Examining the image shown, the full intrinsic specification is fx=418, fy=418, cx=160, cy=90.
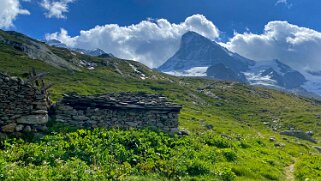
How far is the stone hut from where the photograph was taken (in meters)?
26.3

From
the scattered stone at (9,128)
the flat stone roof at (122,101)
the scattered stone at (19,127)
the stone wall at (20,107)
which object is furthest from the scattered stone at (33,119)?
the flat stone roof at (122,101)

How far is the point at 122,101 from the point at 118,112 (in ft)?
3.78

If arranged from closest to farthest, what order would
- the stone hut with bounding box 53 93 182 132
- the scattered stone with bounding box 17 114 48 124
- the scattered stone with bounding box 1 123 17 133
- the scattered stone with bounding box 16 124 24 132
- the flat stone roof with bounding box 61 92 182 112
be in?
the scattered stone with bounding box 1 123 17 133
the scattered stone with bounding box 16 124 24 132
the scattered stone with bounding box 17 114 48 124
the stone hut with bounding box 53 93 182 132
the flat stone roof with bounding box 61 92 182 112

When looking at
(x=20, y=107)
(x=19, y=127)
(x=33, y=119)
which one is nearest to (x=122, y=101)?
(x=33, y=119)

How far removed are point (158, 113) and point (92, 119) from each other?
532cm

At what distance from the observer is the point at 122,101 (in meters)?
29.3

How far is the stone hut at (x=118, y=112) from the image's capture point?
26.3 metres

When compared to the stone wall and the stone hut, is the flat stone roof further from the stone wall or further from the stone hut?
the stone wall

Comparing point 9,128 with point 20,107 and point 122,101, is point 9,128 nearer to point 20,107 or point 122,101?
point 20,107

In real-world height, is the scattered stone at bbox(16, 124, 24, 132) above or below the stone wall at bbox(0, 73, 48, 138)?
below

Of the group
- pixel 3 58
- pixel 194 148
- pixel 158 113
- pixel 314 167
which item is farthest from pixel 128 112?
pixel 3 58

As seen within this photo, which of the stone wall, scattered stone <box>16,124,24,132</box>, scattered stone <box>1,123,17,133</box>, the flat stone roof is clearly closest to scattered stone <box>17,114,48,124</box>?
the stone wall

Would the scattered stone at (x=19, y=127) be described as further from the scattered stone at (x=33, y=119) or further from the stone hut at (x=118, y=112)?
the stone hut at (x=118, y=112)

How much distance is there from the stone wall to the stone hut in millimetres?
2155
